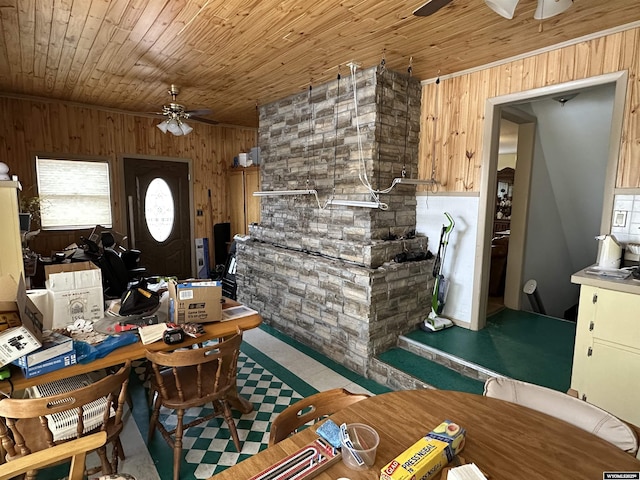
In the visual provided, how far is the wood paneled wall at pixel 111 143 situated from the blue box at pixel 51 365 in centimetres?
387

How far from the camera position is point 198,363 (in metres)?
1.83

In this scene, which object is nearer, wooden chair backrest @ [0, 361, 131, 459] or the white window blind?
wooden chair backrest @ [0, 361, 131, 459]

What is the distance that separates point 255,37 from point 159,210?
12.4 feet

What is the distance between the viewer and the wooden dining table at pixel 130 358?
60.0 inches

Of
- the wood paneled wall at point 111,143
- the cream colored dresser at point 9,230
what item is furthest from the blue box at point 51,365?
the wood paneled wall at point 111,143

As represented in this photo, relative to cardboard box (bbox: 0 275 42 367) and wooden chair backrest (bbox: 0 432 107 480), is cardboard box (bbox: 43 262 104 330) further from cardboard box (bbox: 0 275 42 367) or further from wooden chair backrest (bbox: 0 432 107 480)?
wooden chair backrest (bbox: 0 432 107 480)

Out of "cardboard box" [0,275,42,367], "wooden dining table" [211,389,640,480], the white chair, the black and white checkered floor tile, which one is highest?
"cardboard box" [0,275,42,367]

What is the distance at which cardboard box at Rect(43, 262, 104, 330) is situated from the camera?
6.64 feet

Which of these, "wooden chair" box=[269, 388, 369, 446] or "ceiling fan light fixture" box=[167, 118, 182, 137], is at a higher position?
"ceiling fan light fixture" box=[167, 118, 182, 137]

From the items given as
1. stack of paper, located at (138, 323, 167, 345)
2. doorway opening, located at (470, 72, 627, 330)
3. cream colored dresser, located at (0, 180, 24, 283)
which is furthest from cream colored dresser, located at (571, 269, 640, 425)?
cream colored dresser, located at (0, 180, 24, 283)

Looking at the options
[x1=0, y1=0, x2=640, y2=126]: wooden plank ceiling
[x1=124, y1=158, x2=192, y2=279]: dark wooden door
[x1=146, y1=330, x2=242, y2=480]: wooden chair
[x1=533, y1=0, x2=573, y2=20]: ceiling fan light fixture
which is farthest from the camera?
[x1=124, y1=158, x2=192, y2=279]: dark wooden door

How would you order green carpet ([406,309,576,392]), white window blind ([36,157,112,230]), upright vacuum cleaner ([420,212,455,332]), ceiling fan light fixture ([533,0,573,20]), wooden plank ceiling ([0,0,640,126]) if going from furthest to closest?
white window blind ([36,157,112,230])
upright vacuum cleaner ([420,212,455,332])
green carpet ([406,309,576,392])
wooden plank ceiling ([0,0,640,126])
ceiling fan light fixture ([533,0,573,20])

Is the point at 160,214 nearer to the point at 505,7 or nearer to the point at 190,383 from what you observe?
the point at 190,383

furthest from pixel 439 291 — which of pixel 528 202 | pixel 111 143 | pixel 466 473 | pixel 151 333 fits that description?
pixel 111 143
